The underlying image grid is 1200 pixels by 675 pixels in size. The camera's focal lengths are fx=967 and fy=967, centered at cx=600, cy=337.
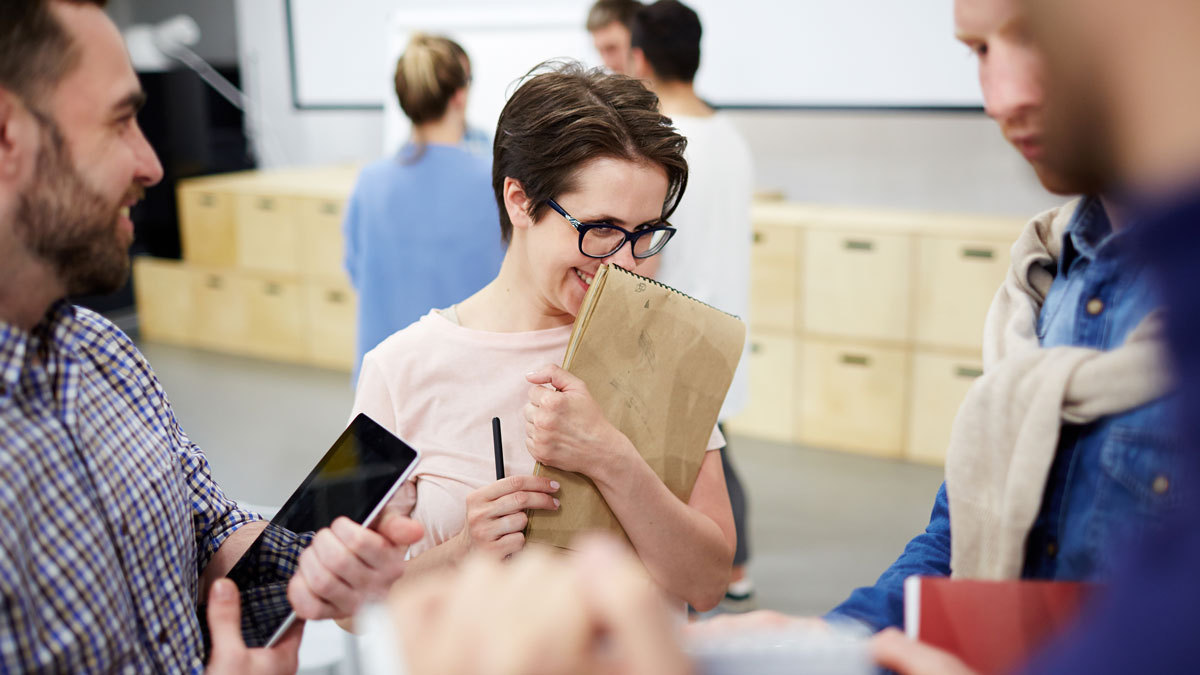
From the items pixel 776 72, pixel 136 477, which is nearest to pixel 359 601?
pixel 136 477

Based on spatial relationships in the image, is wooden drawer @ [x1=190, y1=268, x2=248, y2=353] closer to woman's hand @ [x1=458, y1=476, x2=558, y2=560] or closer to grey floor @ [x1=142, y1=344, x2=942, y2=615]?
grey floor @ [x1=142, y1=344, x2=942, y2=615]

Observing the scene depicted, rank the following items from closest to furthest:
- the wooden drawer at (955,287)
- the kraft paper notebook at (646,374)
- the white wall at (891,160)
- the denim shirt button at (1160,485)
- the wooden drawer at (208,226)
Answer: the denim shirt button at (1160,485) → the kraft paper notebook at (646,374) → the wooden drawer at (955,287) → the white wall at (891,160) → the wooden drawer at (208,226)

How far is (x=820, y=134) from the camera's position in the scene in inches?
185

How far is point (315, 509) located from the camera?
1.12 meters

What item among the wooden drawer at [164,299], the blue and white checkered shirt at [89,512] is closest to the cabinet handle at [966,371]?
the blue and white checkered shirt at [89,512]

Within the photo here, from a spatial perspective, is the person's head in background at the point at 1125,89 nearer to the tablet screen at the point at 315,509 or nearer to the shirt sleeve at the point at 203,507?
the tablet screen at the point at 315,509

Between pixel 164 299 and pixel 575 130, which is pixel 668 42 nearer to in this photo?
pixel 575 130

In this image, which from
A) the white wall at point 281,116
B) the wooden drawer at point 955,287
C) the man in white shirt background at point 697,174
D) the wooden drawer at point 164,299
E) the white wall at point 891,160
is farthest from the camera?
the white wall at point 281,116

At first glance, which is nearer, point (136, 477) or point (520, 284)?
point (136, 477)

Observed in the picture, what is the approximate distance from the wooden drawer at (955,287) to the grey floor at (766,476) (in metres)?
0.57

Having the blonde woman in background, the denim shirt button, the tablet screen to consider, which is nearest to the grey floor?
the blonde woman in background

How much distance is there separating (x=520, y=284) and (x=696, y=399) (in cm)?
34

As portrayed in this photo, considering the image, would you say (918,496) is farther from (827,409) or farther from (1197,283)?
(1197,283)

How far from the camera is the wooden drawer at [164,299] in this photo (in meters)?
5.86
